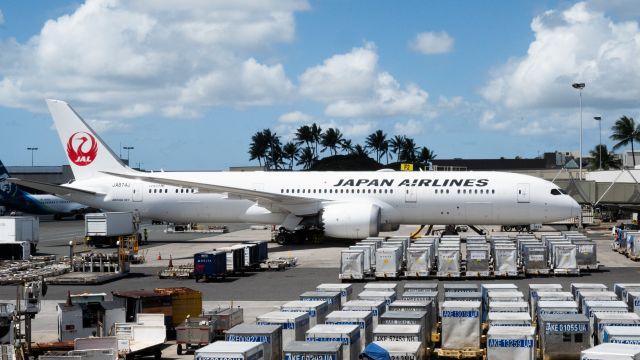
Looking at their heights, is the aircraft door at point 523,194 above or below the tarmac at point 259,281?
above

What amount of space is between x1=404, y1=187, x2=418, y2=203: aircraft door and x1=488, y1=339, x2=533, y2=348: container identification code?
33.0 m

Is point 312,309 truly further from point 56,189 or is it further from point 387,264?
point 56,189

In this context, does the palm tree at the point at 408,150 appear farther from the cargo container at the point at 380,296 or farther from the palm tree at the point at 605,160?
the cargo container at the point at 380,296

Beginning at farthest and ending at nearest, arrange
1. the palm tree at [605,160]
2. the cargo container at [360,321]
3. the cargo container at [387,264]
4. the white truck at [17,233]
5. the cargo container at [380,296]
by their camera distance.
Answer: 1. the palm tree at [605,160]
2. the white truck at [17,233]
3. the cargo container at [387,264]
4. the cargo container at [380,296]
5. the cargo container at [360,321]

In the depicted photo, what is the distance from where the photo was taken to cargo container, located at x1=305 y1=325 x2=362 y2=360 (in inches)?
660

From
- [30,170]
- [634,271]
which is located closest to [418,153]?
[30,170]

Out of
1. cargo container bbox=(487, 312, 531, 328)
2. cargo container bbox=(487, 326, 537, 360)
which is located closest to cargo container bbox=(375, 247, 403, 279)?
cargo container bbox=(487, 312, 531, 328)

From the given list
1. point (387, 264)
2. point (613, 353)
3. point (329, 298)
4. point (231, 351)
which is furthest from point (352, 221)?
point (613, 353)

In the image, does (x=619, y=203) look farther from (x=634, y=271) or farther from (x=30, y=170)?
(x=30, y=170)

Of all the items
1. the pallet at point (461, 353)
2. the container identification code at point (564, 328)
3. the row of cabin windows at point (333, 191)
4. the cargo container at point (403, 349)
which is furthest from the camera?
the row of cabin windows at point (333, 191)

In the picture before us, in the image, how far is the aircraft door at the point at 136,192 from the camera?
184ft

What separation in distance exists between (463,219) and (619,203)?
2026 cm

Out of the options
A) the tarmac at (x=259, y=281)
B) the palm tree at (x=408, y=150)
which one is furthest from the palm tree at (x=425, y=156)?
the tarmac at (x=259, y=281)

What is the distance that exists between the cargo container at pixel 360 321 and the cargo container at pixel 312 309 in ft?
3.53
